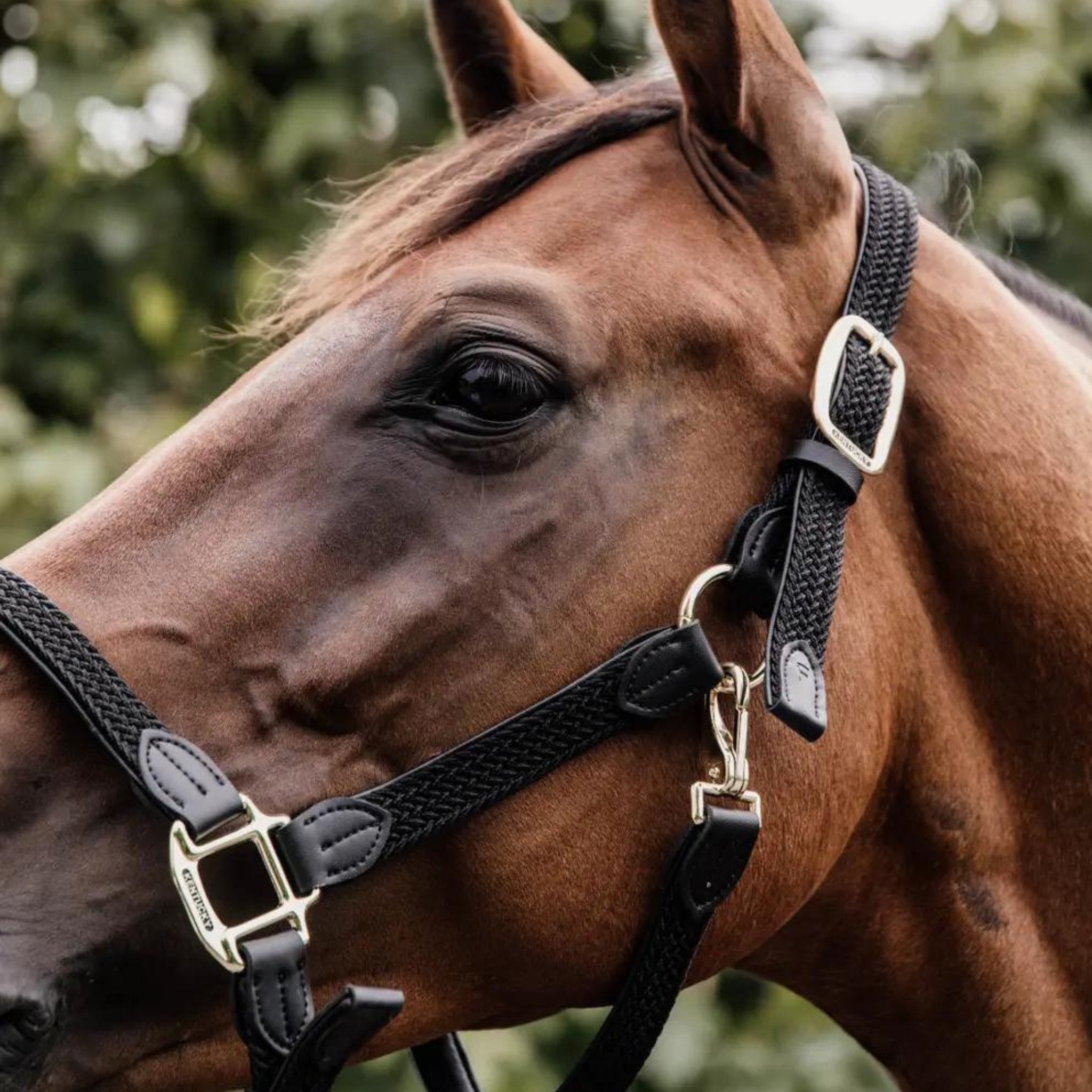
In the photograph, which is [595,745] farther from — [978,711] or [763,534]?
[978,711]

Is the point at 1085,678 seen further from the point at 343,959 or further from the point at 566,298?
the point at 343,959

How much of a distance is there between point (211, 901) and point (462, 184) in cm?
92

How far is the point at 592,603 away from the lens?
5.80 feet

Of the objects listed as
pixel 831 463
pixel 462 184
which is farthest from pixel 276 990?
pixel 462 184

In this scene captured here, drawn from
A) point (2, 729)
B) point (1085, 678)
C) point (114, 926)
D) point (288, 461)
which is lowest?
point (1085, 678)

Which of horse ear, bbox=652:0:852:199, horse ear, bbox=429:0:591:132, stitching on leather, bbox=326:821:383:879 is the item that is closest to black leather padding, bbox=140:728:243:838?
stitching on leather, bbox=326:821:383:879

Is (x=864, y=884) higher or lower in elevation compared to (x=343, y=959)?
lower

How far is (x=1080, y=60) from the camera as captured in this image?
404 cm

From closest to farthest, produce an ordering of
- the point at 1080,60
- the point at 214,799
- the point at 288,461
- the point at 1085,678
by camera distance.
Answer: the point at 214,799, the point at 288,461, the point at 1085,678, the point at 1080,60

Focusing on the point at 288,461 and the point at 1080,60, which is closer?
the point at 288,461

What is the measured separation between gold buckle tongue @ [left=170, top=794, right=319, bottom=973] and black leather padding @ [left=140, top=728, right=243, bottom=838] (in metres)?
0.02

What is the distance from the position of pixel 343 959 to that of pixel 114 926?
247 millimetres

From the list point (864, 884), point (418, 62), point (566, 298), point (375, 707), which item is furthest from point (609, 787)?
point (418, 62)

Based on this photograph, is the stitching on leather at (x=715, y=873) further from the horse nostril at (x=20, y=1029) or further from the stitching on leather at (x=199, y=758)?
the horse nostril at (x=20, y=1029)
